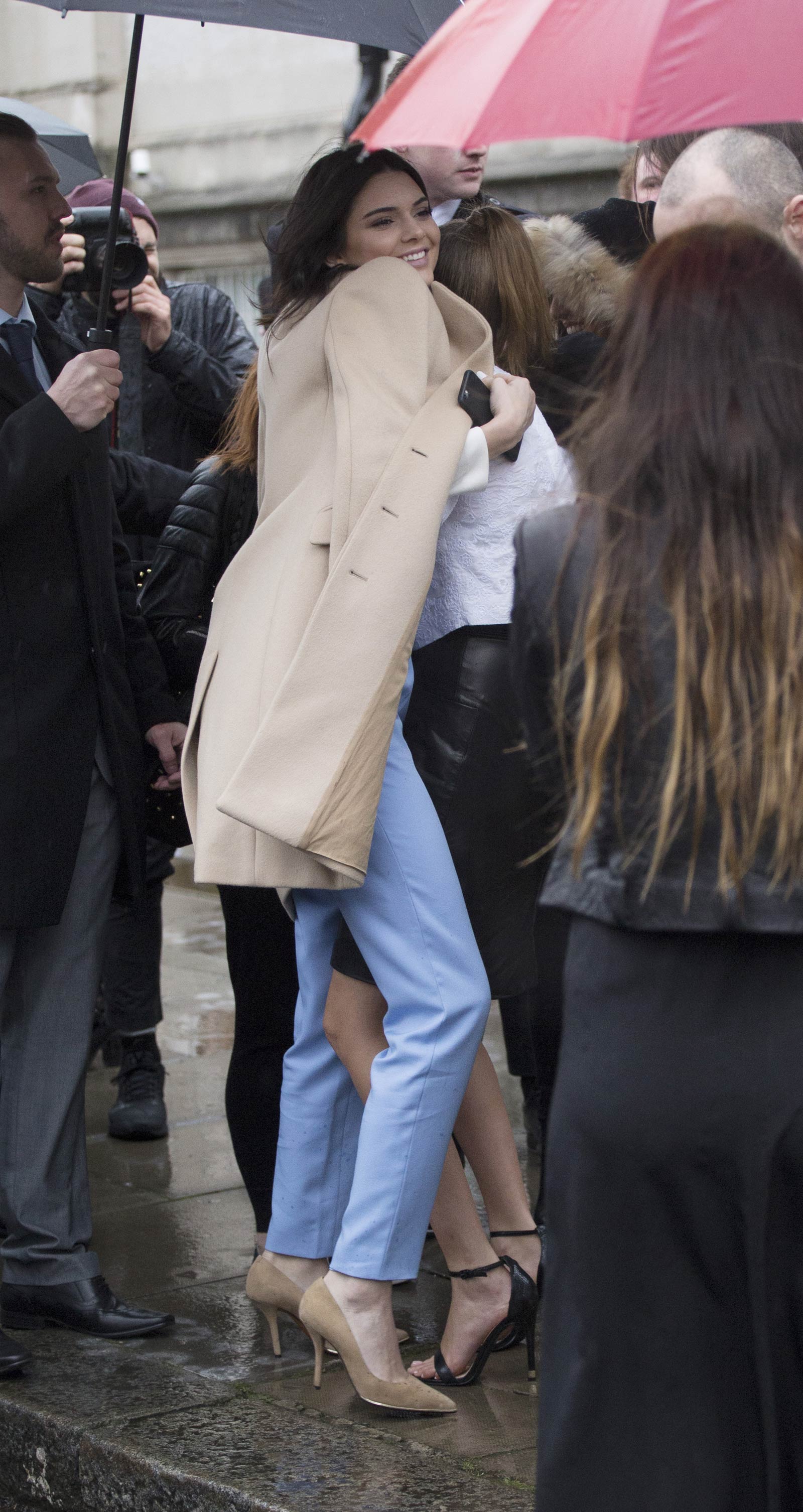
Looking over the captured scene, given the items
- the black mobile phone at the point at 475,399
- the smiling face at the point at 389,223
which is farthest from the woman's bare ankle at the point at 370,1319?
the smiling face at the point at 389,223

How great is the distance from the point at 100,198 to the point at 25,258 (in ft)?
5.52

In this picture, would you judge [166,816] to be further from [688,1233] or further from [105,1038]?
[688,1233]

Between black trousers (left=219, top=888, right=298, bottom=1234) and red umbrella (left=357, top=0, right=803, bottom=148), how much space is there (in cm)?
184

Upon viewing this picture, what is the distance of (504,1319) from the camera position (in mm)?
3508

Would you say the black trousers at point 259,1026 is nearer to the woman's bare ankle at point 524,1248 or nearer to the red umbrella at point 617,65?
the woman's bare ankle at point 524,1248

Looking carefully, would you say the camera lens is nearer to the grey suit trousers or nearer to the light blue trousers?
the grey suit trousers

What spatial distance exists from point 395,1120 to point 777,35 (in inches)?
73.0

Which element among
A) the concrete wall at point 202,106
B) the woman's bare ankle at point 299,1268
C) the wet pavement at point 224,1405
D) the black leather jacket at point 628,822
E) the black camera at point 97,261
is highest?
the concrete wall at point 202,106

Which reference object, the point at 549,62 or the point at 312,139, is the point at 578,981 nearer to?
the point at 549,62

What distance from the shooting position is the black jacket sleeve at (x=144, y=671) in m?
4.19

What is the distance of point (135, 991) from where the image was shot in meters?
5.45

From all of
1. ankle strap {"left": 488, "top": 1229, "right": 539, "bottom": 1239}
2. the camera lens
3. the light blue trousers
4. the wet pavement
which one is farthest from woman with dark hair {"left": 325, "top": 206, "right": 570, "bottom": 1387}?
the camera lens

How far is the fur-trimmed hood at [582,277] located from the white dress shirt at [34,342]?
107 cm

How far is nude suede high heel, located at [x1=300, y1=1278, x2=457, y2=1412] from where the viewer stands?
132 inches
